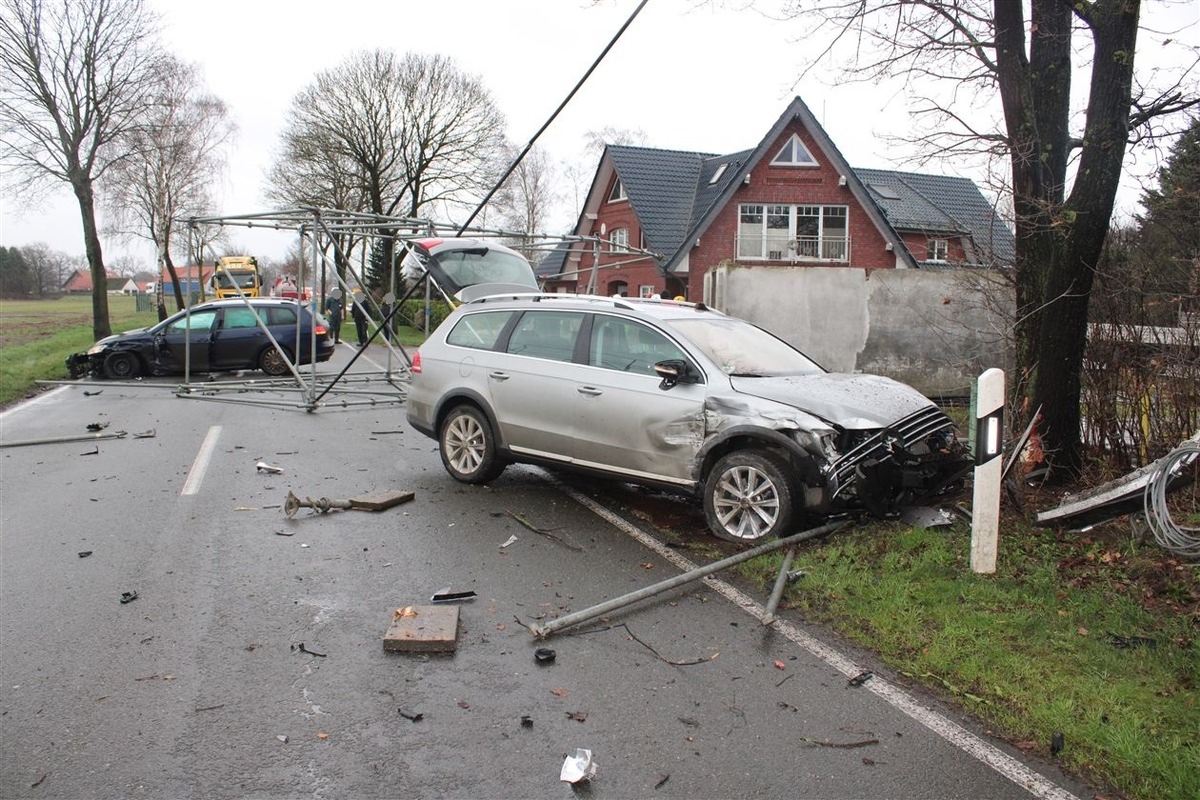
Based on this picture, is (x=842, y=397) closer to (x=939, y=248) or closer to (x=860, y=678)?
(x=860, y=678)

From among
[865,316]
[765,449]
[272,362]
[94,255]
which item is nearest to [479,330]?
[765,449]

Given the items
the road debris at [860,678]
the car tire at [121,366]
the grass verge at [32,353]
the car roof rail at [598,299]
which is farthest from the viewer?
the car tire at [121,366]

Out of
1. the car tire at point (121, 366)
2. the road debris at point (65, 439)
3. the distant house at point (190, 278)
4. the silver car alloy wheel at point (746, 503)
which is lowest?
the road debris at point (65, 439)

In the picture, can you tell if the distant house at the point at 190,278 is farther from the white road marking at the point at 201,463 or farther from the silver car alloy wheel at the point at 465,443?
the silver car alloy wheel at the point at 465,443

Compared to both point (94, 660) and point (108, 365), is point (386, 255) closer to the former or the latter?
point (108, 365)

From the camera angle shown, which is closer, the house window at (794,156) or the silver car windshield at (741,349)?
the silver car windshield at (741,349)

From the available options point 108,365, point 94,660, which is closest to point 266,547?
point 94,660

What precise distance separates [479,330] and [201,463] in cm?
346

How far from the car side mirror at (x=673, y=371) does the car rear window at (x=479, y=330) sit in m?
2.14

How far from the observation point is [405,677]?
4.23 meters

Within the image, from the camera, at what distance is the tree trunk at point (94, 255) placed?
2786 cm

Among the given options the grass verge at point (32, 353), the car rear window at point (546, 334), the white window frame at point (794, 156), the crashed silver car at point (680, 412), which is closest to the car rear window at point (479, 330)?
the crashed silver car at point (680, 412)

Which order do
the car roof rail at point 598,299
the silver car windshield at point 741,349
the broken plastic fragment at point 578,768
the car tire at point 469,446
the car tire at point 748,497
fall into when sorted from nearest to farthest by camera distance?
1. the broken plastic fragment at point 578,768
2. the car tire at point 748,497
3. the silver car windshield at point 741,349
4. the car roof rail at point 598,299
5. the car tire at point 469,446

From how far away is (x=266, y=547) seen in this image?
6.34m
